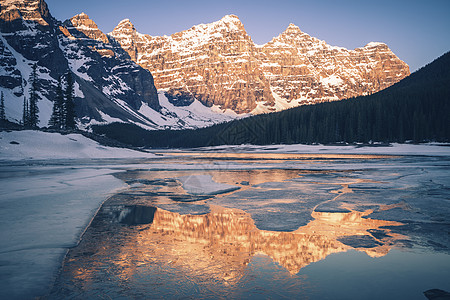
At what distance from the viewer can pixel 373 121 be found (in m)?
90.5

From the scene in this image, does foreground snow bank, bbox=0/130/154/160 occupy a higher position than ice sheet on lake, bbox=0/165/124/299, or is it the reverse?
foreground snow bank, bbox=0/130/154/160

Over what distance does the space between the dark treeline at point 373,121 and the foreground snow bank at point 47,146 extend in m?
66.9

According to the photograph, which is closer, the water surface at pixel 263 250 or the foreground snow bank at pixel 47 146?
the water surface at pixel 263 250

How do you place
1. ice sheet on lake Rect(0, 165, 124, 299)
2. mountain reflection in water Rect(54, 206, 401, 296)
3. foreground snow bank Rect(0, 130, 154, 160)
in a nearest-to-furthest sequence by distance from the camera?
ice sheet on lake Rect(0, 165, 124, 299) → mountain reflection in water Rect(54, 206, 401, 296) → foreground snow bank Rect(0, 130, 154, 160)

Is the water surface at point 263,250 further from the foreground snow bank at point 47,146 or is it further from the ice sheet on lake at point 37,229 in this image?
the foreground snow bank at point 47,146

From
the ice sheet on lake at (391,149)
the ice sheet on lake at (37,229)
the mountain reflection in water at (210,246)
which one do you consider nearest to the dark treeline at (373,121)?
the ice sheet on lake at (391,149)

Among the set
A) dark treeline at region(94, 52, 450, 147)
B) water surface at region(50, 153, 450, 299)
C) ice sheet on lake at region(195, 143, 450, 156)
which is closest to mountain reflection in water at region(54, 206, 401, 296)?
water surface at region(50, 153, 450, 299)

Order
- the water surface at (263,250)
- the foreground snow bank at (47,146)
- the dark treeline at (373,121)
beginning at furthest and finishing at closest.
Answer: the dark treeline at (373,121) → the foreground snow bank at (47,146) → the water surface at (263,250)

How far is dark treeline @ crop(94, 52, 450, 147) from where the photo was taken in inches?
3099

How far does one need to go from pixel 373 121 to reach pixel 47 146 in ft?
268

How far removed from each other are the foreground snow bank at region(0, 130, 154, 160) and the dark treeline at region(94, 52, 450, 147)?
66.9 metres

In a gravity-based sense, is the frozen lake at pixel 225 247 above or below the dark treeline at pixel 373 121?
below

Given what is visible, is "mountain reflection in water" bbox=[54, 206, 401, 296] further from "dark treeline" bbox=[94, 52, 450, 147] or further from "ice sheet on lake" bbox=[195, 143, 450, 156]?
"dark treeline" bbox=[94, 52, 450, 147]

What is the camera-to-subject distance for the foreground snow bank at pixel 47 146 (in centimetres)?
4072
